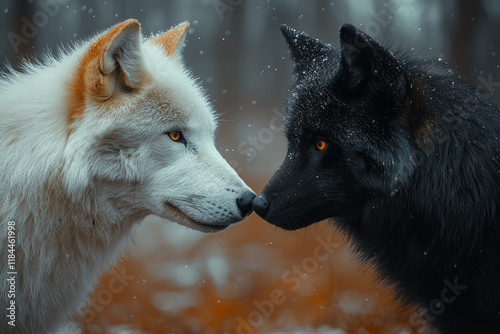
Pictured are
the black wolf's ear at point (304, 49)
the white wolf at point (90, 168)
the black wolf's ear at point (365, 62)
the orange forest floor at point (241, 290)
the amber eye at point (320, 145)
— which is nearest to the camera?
the black wolf's ear at point (365, 62)

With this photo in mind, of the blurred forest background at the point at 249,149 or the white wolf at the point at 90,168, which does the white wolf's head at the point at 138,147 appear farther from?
the blurred forest background at the point at 249,149

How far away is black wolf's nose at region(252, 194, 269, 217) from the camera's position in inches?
99.3

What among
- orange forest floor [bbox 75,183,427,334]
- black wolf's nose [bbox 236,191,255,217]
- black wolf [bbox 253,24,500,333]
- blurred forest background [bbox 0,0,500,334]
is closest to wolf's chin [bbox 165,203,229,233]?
black wolf's nose [bbox 236,191,255,217]

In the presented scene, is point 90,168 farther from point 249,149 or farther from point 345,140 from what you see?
point 249,149

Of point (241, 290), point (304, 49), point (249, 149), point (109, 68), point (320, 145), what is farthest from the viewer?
point (249, 149)

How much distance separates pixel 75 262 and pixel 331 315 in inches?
111

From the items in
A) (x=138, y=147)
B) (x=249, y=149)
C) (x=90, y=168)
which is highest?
(x=138, y=147)

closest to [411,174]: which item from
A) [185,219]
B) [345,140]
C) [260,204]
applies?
[345,140]

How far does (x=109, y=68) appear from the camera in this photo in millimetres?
2369

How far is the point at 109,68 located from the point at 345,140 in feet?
4.11

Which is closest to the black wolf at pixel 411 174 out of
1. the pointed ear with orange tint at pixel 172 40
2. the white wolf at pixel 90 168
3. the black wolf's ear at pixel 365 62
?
the black wolf's ear at pixel 365 62

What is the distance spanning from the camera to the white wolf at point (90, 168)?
2.41m

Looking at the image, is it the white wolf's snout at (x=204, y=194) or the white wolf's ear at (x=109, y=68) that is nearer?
the white wolf's ear at (x=109, y=68)

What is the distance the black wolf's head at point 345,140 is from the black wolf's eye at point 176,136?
1.71ft
